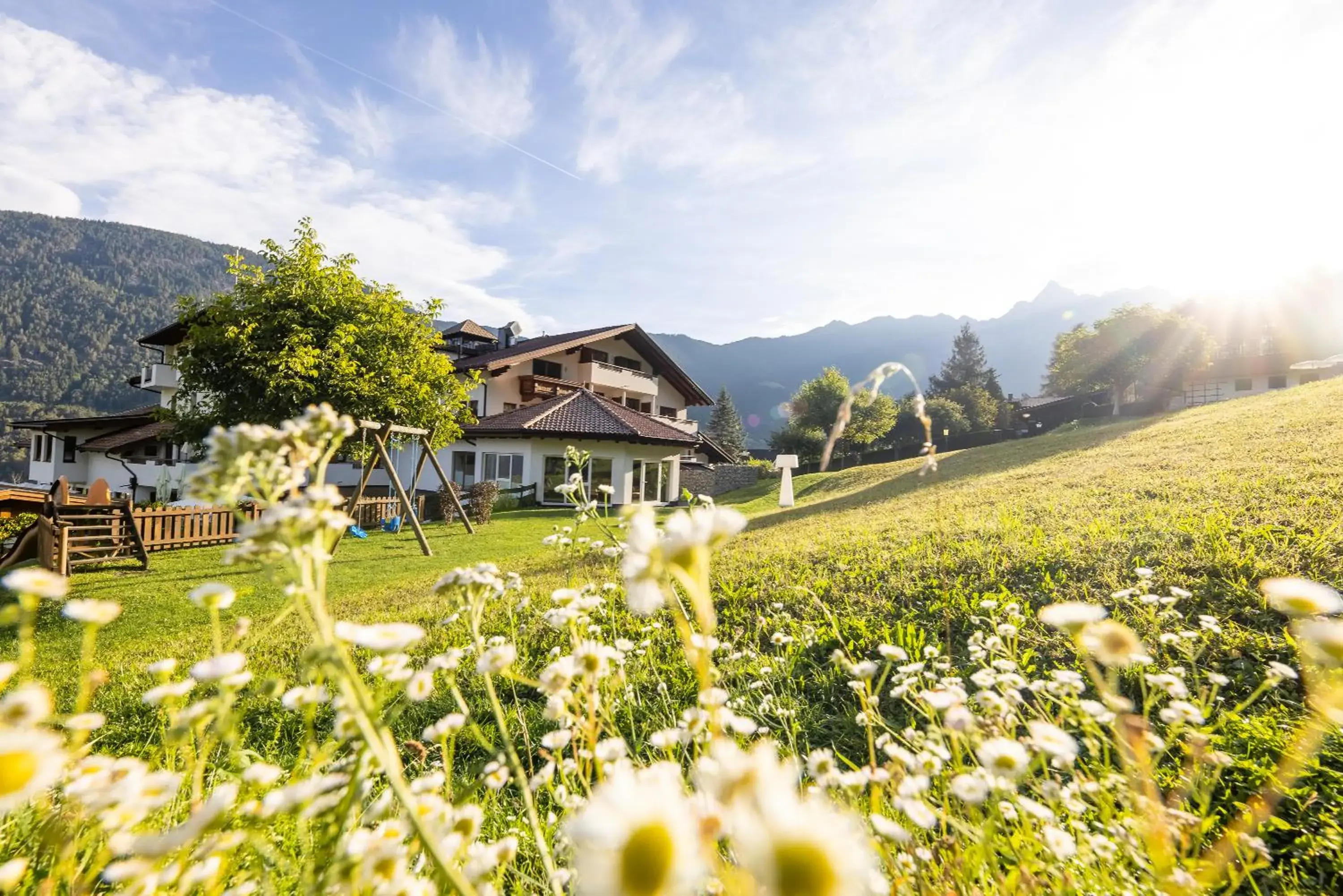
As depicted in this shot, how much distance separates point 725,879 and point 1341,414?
14391 millimetres

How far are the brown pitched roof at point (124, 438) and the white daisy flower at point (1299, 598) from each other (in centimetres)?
3051

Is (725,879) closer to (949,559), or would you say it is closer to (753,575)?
(949,559)

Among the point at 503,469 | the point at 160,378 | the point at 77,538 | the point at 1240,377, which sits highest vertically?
the point at 1240,377

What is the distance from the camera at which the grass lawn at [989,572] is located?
308 centimetres

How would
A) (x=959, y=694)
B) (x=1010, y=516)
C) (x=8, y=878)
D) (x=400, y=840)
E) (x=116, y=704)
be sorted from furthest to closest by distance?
1. (x=1010, y=516)
2. (x=116, y=704)
3. (x=959, y=694)
4. (x=400, y=840)
5. (x=8, y=878)

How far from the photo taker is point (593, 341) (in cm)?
2642

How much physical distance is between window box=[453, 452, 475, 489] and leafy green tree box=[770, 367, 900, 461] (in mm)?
21444

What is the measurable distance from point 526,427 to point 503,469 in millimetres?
2049

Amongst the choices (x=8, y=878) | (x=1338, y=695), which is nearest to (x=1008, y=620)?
(x=1338, y=695)

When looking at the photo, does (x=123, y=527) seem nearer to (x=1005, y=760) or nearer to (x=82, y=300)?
(x=1005, y=760)

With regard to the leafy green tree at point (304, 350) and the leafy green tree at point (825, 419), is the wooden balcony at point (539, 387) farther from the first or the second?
the leafy green tree at point (825, 419)

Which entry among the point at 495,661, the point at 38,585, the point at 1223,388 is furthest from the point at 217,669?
the point at 1223,388

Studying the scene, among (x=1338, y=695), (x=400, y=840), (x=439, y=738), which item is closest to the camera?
(x=1338, y=695)

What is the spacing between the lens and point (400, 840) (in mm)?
1104
